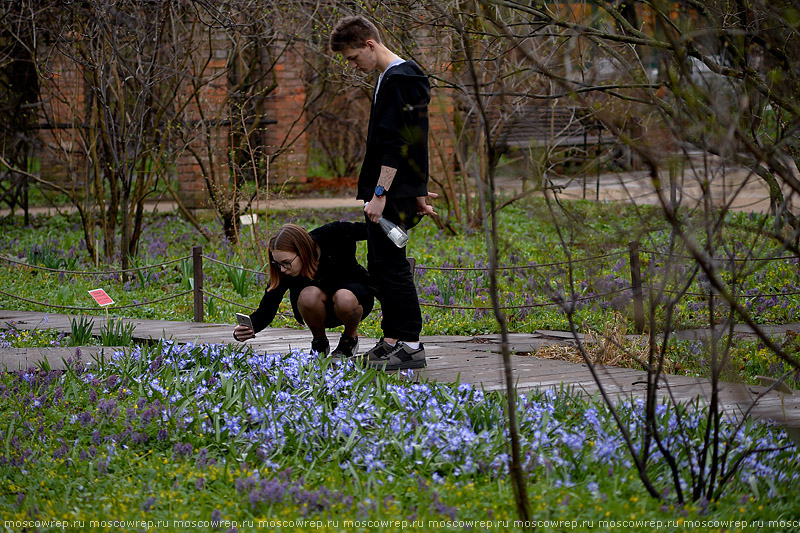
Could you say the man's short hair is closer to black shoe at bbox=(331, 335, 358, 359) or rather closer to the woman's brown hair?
the woman's brown hair

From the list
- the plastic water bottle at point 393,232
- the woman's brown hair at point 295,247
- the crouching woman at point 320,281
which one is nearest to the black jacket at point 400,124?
the plastic water bottle at point 393,232

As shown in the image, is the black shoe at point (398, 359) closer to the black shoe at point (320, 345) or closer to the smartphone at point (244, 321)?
the black shoe at point (320, 345)

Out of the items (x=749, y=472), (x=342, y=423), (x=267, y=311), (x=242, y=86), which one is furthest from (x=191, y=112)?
(x=749, y=472)

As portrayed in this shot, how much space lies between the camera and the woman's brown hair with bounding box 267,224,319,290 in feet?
14.9

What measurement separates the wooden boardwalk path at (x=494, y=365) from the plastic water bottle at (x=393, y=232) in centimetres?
63

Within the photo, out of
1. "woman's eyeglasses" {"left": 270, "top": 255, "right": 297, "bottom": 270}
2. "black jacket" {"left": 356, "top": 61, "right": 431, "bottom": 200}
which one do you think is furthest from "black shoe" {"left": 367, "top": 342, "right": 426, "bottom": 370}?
"black jacket" {"left": 356, "top": 61, "right": 431, "bottom": 200}

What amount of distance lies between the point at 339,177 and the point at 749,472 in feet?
53.4

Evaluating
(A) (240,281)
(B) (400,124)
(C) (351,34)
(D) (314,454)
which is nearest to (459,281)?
(A) (240,281)

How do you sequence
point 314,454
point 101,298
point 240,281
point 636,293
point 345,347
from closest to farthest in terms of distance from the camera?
1. point 314,454
2. point 345,347
3. point 101,298
4. point 636,293
5. point 240,281

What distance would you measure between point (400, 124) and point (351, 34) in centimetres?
47

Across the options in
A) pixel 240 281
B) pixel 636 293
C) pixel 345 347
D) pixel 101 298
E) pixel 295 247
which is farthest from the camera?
pixel 240 281

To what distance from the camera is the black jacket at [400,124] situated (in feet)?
14.1

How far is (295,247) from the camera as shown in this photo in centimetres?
460

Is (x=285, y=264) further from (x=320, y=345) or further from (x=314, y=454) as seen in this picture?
(x=314, y=454)
